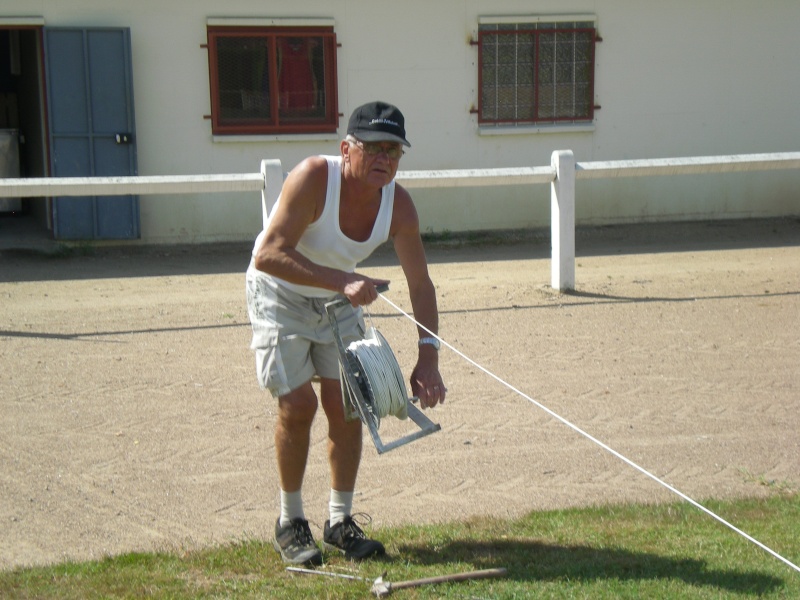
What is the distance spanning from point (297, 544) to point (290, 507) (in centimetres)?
15

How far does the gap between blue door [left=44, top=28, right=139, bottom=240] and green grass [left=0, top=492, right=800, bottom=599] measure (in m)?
8.64

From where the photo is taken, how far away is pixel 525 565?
4297 millimetres

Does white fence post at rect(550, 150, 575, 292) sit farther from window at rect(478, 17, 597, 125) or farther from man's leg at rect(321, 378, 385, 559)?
man's leg at rect(321, 378, 385, 559)

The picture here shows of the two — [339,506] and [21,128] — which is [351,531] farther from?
[21,128]

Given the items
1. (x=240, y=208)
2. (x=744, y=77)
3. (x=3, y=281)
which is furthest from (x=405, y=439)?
(x=744, y=77)

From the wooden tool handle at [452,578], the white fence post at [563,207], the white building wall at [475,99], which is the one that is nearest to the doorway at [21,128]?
the white building wall at [475,99]

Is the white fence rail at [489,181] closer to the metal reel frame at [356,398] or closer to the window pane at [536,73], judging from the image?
the window pane at [536,73]

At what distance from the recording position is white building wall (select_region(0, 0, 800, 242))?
12680 millimetres

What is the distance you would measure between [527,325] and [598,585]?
4822 millimetres

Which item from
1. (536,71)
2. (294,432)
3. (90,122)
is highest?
(536,71)

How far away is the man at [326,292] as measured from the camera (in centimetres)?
420

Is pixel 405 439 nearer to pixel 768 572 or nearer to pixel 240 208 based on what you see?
pixel 768 572

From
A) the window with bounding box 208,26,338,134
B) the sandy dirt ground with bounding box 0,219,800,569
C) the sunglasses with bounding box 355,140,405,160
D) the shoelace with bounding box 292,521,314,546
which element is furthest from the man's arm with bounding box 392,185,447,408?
the window with bounding box 208,26,338,134

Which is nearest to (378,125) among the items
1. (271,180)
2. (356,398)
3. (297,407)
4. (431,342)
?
(431,342)
